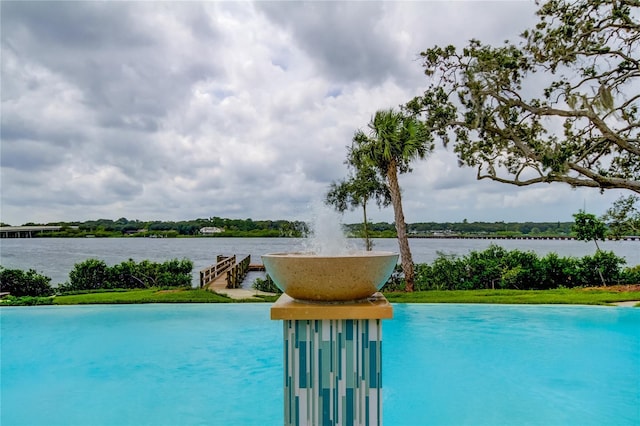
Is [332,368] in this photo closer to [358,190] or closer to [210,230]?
[358,190]

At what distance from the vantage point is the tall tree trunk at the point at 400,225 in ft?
33.2

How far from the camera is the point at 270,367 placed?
16.7ft

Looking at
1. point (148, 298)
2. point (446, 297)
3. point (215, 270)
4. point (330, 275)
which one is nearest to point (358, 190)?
point (446, 297)

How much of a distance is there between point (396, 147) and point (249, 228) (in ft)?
16.4

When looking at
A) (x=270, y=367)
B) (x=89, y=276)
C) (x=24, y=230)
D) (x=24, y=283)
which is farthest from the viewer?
(x=24, y=230)

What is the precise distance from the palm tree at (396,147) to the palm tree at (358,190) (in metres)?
0.54

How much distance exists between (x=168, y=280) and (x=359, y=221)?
5259mm

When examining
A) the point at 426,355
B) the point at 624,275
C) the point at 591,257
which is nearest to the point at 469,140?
the point at 591,257

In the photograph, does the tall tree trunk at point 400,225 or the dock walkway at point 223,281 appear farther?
the tall tree trunk at point 400,225

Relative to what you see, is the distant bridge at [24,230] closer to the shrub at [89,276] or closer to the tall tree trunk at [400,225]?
the shrub at [89,276]

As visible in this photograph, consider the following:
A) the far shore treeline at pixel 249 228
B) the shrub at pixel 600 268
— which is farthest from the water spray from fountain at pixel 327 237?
the shrub at pixel 600 268

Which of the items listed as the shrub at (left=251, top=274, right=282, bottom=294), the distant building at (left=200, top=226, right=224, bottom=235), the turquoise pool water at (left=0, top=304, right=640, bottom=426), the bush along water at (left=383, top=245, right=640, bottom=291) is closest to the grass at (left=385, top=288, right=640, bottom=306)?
the turquoise pool water at (left=0, top=304, right=640, bottom=426)

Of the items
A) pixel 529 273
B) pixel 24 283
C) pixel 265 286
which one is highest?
pixel 529 273

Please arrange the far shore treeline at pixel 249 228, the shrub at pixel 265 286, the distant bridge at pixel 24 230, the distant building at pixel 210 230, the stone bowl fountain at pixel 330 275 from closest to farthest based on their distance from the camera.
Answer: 1. the stone bowl fountain at pixel 330 275
2. the shrub at pixel 265 286
3. the far shore treeline at pixel 249 228
4. the distant building at pixel 210 230
5. the distant bridge at pixel 24 230
